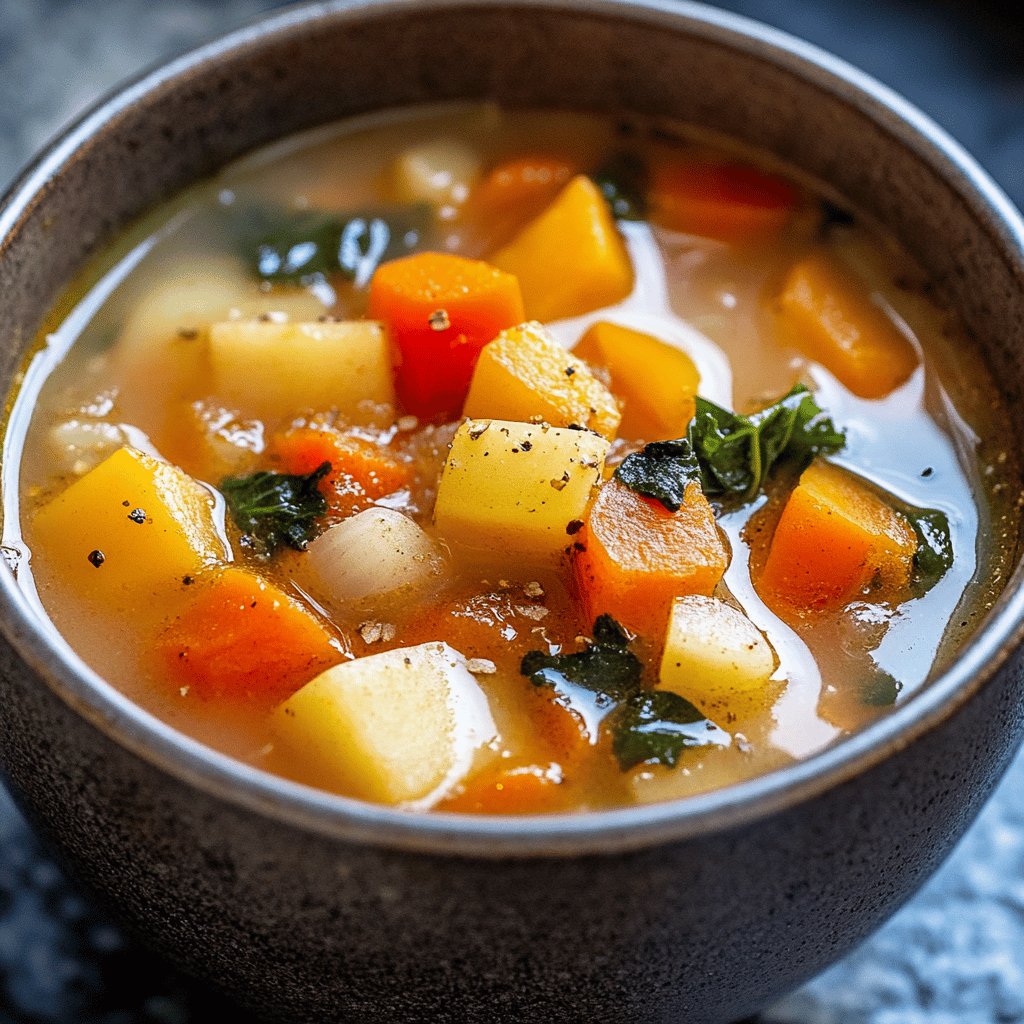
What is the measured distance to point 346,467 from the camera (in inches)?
79.9

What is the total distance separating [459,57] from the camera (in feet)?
8.57

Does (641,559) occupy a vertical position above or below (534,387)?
below

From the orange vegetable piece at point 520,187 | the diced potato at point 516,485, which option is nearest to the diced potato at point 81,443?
the diced potato at point 516,485

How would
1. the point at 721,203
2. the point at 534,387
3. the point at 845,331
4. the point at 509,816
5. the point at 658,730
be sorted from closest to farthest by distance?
1. the point at 509,816
2. the point at 658,730
3. the point at 534,387
4. the point at 845,331
5. the point at 721,203

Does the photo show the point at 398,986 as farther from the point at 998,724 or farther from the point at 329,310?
the point at 329,310

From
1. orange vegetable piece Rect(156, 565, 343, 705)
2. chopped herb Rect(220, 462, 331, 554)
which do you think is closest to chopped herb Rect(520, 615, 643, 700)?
orange vegetable piece Rect(156, 565, 343, 705)

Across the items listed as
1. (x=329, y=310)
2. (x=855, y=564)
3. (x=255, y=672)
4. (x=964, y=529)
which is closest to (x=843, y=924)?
(x=855, y=564)

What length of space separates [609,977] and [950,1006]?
0.86m

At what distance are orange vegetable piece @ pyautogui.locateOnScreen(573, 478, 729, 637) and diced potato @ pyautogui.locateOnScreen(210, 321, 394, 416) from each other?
17.1 inches

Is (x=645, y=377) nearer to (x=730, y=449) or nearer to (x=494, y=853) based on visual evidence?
(x=730, y=449)

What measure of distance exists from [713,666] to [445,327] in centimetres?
65

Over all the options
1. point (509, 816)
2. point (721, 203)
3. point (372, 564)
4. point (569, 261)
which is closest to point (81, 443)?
point (372, 564)

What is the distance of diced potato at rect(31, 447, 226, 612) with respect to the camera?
6.25ft

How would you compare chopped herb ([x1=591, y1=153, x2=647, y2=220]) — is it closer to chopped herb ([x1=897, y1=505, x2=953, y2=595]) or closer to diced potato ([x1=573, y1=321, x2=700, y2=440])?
diced potato ([x1=573, y1=321, x2=700, y2=440])
